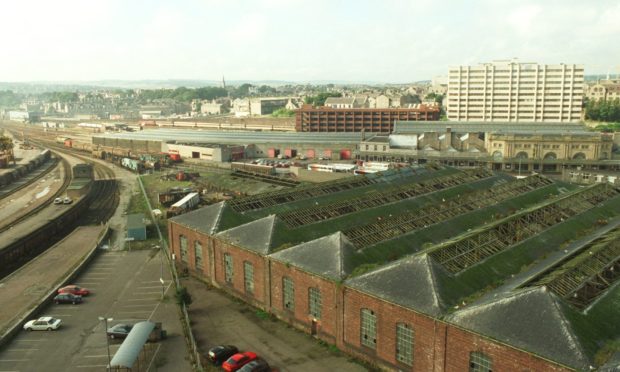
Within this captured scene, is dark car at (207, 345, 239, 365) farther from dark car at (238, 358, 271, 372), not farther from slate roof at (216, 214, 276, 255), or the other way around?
slate roof at (216, 214, 276, 255)

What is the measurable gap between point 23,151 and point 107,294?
416 feet

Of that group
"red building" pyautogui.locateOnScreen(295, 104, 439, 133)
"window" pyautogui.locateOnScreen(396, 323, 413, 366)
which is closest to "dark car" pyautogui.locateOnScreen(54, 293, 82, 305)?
"window" pyautogui.locateOnScreen(396, 323, 413, 366)

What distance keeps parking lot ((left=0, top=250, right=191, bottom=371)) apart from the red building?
4091 inches

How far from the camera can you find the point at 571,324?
24062mm

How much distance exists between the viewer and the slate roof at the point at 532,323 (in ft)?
75.5

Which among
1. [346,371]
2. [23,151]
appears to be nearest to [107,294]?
[346,371]

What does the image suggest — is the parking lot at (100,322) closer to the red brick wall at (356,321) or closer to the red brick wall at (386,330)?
the red brick wall at (356,321)

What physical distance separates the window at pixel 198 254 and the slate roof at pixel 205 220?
160 cm

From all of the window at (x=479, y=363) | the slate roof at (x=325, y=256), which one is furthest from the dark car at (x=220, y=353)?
the window at (x=479, y=363)

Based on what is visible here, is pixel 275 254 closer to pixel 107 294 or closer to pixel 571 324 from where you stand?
pixel 107 294

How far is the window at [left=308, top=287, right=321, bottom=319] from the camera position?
34.5 metres

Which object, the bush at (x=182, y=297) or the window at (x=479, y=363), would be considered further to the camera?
the bush at (x=182, y=297)

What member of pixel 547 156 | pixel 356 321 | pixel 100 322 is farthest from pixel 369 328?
pixel 547 156

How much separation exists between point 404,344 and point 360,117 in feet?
412
